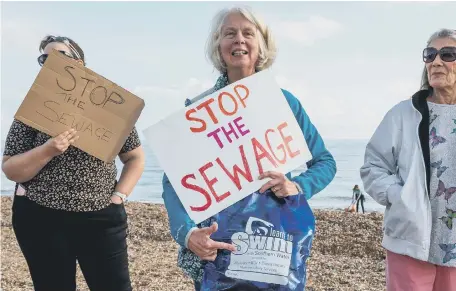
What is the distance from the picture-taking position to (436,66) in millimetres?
2611

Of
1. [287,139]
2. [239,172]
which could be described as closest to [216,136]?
[239,172]

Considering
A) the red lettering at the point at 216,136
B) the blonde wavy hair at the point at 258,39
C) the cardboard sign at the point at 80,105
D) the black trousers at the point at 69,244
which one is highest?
the blonde wavy hair at the point at 258,39

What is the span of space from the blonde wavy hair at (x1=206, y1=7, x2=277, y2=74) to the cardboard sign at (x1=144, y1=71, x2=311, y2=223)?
87mm

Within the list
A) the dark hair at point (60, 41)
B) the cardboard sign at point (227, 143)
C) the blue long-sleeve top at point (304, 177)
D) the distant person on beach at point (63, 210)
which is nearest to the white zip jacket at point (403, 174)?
the blue long-sleeve top at point (304, 177)

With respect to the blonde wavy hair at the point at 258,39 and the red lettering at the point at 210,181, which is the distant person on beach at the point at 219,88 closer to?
the blonde wavy hair at the point at 258,39

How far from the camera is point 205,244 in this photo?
205 cm

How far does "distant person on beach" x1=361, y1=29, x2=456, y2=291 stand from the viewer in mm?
2494

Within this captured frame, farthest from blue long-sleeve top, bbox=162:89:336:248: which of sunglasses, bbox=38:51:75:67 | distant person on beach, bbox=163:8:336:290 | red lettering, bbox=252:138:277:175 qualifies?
sunglasses, bbox=38:51:75:67

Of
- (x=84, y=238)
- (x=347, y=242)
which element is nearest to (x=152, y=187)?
(x=347, y=242)

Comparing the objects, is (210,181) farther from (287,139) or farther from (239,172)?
(287,139)

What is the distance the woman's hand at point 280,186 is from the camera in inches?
82.1

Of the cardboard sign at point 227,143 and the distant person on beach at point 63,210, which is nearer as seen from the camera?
the cardboard sign at point 227,143

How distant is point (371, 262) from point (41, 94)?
5.30 metres

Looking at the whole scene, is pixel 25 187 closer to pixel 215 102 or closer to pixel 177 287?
pixel 215 102
